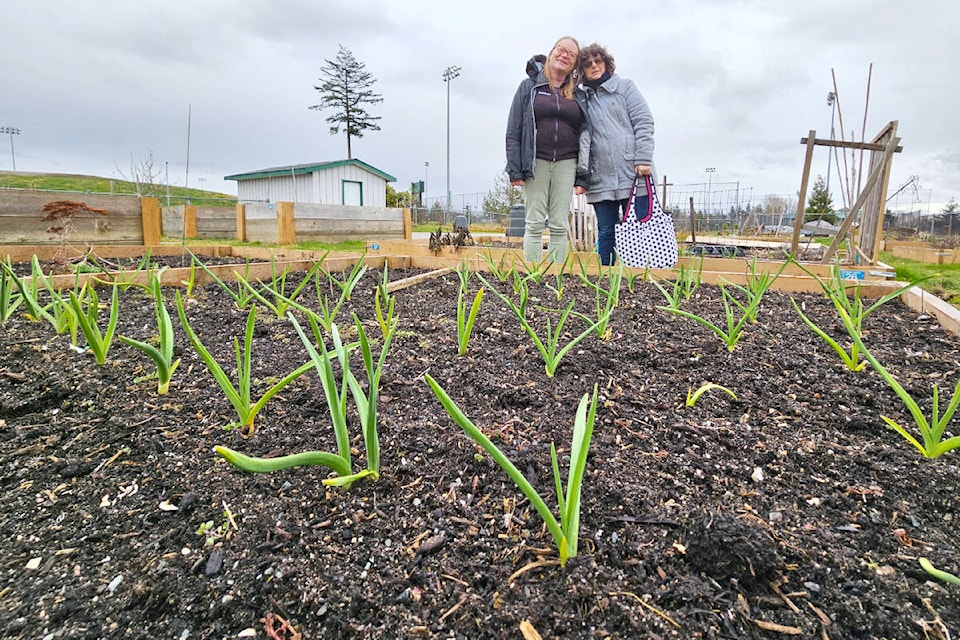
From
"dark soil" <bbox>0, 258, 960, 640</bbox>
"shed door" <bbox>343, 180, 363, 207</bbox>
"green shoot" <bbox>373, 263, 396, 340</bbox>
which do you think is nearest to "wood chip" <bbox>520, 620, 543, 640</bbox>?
"dark soil" <bbox>0, 258, 960, 640</bbox>

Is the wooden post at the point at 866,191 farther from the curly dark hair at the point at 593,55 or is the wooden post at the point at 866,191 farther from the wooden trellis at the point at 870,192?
the curly dark hair at the point at 593,55

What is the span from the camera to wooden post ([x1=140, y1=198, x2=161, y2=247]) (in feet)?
14.7

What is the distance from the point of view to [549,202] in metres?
3.43

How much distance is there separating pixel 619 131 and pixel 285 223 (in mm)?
5594

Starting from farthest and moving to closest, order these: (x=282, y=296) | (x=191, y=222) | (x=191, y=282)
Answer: (x=191, y=222) < (x=191, y=282) < (x=282, y=296)

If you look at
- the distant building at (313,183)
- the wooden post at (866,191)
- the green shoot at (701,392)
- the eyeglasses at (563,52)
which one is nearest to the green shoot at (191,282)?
the green shoot at (701,392)

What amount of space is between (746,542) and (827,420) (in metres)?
0.57

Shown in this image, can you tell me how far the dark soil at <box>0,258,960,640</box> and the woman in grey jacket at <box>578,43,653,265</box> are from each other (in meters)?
2.31

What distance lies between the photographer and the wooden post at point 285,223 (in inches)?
286

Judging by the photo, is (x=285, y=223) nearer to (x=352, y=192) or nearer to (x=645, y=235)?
(x=645, y=235)

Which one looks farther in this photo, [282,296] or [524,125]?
[524,125]

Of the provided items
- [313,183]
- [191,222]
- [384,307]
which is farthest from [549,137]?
[313,183]

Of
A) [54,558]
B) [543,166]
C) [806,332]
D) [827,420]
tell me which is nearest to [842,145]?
[543,166]

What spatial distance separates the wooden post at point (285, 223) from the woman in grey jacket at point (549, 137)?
5.04 m
